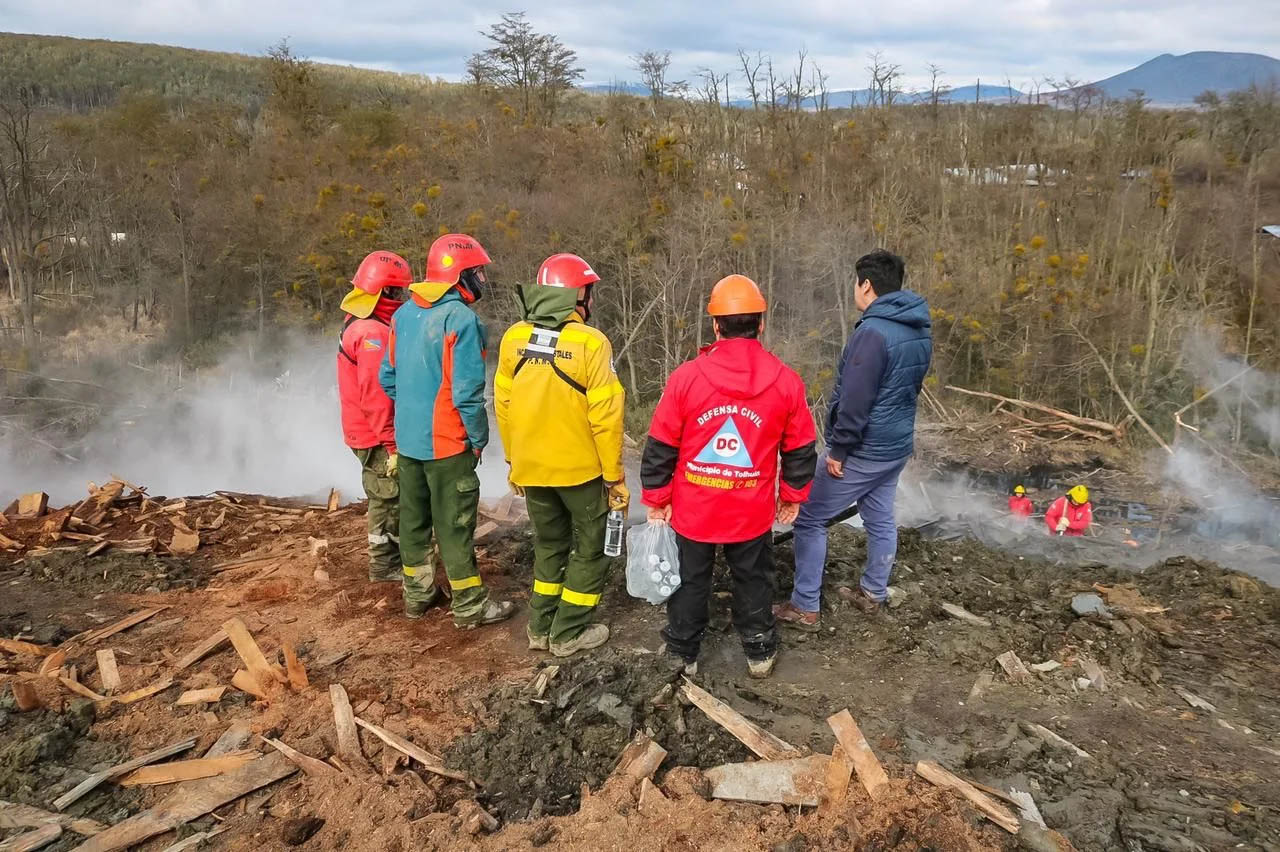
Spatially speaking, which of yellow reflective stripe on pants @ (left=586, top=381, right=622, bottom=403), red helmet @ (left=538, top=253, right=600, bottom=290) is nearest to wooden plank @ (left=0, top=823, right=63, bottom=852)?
yellow reflective stripe on pants @ (left=586, top=381, right=622, bottom=403)

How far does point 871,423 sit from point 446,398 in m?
2.45

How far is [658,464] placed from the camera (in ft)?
12.8

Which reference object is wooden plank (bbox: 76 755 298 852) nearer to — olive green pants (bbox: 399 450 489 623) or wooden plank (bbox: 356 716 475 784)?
wooden plank (bbox: 356 716 475 784)

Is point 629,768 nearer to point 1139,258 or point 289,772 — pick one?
point 289,772

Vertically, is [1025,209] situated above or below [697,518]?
above

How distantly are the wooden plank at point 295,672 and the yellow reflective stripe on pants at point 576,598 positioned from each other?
1455mm

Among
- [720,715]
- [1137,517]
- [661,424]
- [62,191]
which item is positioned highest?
[62,191]

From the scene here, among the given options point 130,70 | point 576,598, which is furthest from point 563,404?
point 130,70

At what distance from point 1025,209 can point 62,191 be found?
2839 centimetres

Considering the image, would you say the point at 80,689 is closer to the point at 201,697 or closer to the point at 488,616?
the point at 201,697

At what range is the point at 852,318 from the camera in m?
19.5

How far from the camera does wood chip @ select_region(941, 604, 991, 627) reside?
15.7 ft

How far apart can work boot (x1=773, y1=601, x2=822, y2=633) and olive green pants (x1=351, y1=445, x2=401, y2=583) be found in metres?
2.77

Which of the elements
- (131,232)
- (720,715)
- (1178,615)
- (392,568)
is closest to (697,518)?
(720,715)
